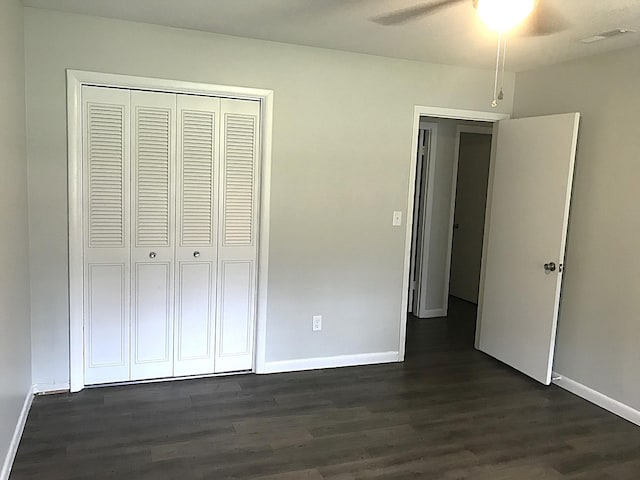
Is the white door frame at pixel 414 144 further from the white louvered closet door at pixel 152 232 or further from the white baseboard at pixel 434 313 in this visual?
the white louvered closet door at pixel 152 232

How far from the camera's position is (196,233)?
11.8 feet

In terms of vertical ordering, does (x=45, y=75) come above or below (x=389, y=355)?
above

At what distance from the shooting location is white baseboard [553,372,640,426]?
11.0 feet

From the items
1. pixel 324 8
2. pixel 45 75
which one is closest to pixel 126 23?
pixel 45 75

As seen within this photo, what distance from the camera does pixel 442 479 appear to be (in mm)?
2619

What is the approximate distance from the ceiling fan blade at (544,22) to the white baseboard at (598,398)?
7.78ft

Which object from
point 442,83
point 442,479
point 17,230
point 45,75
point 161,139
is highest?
point 442,83

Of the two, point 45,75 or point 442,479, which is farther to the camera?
point 45,75

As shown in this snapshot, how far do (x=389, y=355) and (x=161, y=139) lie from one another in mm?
2377

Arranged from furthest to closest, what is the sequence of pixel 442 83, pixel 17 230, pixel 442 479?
pixel 442 83 → pixel 17 230 → pixel 442 479

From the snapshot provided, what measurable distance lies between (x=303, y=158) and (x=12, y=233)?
1881 mm

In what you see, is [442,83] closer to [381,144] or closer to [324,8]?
[381,144]

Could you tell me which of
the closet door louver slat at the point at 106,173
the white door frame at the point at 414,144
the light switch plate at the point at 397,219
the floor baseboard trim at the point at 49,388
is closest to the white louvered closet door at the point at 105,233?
the closet door louver slat at the point at 106,173

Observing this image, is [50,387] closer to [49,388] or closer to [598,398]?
[49,388]
